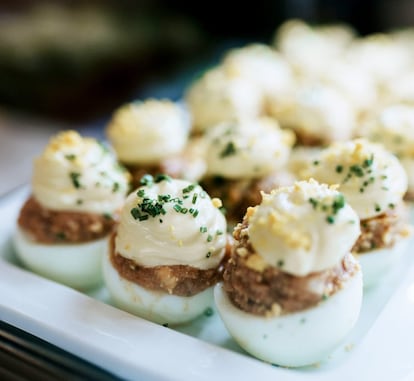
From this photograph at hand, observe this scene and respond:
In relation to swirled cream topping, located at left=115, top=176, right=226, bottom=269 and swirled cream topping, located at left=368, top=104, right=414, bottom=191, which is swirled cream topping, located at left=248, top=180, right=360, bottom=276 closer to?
swirled cream topping, located at left=115, top=176, right=226, bottom=269

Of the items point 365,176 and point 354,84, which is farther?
point 354,84

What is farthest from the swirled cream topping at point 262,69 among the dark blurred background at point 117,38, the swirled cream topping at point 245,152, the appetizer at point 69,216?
the appetizer at point 69,216

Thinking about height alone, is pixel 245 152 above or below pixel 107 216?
above

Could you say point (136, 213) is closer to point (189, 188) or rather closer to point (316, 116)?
point (189, 188)

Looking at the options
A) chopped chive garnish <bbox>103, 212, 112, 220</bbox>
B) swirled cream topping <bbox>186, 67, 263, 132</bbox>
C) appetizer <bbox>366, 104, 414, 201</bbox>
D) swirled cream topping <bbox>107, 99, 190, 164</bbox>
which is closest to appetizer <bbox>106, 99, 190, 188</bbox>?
swirled cream topping <bbox>107, 99, 190, 164</bbox>

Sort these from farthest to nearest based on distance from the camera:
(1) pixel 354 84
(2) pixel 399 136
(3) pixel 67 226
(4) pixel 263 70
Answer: (4) pixel 263 70 < (1) pixel 354 84 < (2) pixel 399 136 < (3) pixel 67 226

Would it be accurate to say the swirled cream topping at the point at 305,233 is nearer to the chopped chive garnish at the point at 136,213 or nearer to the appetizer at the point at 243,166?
the chopped chive garnish at the point at 136,213

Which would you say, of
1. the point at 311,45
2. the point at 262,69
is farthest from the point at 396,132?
the point at 311,45
